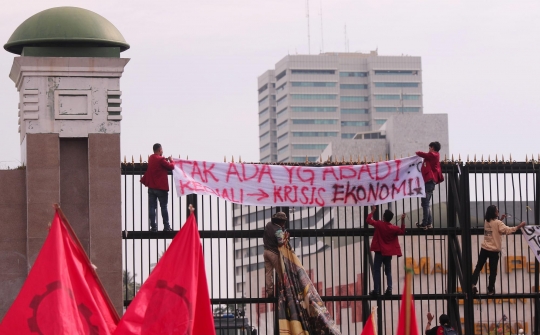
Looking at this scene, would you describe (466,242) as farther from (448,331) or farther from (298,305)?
(298,305)

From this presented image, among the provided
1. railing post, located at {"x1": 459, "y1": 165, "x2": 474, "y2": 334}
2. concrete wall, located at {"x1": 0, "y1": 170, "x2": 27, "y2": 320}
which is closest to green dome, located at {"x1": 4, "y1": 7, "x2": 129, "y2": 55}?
concrete wall, located at {"x1": 0, "y1": 170, "x2": 27, "y2": 320}

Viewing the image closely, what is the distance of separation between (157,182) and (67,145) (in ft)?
5.17

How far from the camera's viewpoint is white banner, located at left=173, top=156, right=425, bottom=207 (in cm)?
1827

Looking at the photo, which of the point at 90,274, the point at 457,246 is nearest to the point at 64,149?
the point at 90,274

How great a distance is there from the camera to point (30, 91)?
56.9 feet

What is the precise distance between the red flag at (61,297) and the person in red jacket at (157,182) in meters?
2.32

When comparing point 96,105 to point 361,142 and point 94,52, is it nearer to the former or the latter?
point 94,52

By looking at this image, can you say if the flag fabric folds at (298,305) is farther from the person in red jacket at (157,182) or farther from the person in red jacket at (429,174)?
the person in red jacket at (429,174)

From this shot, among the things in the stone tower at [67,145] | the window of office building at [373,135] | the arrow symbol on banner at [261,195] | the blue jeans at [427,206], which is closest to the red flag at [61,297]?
the stone tower at [67,145]

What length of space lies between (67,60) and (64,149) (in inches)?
56.7

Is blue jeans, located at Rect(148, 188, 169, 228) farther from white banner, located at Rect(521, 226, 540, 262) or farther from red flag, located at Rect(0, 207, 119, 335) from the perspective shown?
white banner, located at Rect(521, 226, 540, 262)

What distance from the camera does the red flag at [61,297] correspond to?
1453 cm

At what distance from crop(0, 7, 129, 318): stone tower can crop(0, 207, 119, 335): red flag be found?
1.67m

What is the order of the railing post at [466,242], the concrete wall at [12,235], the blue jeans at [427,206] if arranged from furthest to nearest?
the railing post at [466,242] < the blue jeans at [427,206] < the concrete wall at [12,235]
